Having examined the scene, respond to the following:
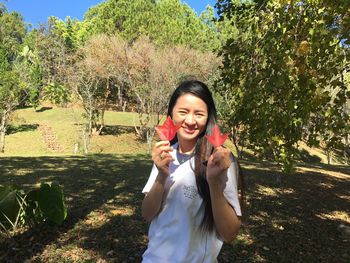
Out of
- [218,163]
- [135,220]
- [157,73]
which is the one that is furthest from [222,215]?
[157,73]

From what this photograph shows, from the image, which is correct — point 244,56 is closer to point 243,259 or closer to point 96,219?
point 243,259

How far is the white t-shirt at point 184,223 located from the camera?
1792 mm

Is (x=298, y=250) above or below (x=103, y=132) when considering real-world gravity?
above

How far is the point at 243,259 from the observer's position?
5141mm

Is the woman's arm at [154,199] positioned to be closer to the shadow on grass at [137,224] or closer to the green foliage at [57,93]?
the shadow on grass at [137,224]

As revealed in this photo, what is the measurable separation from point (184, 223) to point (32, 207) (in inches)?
176

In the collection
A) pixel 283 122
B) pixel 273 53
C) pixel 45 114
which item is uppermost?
pixel 273 53

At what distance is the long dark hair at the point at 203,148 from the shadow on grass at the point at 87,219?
3.46 m

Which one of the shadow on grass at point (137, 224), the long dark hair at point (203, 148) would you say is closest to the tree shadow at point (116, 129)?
the shadow on grass at point (137, 224)

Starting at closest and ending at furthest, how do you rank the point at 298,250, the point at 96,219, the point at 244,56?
1. the point at 244,56
2. the point at 298,250
3. the point at 96,219

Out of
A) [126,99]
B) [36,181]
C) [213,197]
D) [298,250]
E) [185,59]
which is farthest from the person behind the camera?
[126,99]

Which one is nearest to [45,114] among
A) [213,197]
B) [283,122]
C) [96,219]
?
[96,219]

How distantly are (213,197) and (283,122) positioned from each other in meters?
3.35

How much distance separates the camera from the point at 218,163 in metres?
1.60
